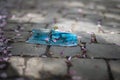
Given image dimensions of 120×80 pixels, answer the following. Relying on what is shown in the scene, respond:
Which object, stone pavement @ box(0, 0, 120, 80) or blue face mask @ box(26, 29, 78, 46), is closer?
stone pavement @ box(0, 0, 120, 80)

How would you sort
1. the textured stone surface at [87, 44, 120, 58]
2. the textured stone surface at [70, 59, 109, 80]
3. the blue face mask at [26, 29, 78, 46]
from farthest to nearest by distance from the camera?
the blue face mask at [26, 29, 78, 46] < the textured stone surface at [87, 44, 120, 58] < the textured stone surface at [70, 59, 109, 80]

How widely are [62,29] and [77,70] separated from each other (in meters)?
1.49

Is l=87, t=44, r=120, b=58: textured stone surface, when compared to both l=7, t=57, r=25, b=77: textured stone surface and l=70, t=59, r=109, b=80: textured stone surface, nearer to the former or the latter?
l=70, t=59, r=109, b=80: textured stone surface

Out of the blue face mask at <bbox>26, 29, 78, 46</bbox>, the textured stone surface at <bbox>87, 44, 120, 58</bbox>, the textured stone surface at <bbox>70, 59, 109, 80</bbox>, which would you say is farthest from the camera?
the blue face mask at <bbox>26, 29, 78, 46</bbox>

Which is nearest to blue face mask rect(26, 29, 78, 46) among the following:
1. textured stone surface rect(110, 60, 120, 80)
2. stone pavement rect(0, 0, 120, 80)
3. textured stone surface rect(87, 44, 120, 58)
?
stone pavement rect(0, 0, 120, 80)

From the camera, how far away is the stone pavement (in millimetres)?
2688

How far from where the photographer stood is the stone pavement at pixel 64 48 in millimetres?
2688

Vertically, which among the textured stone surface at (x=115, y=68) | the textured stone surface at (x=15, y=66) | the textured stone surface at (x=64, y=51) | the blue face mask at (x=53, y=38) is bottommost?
the textured stone surface at (x=115, y=68)

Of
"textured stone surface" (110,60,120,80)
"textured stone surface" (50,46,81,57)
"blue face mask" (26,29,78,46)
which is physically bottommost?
"textured stone surface" (110,60,120,80)

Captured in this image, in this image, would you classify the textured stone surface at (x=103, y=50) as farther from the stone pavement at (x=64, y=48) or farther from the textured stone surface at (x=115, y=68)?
the textured stone surface at (x=115, y=68)

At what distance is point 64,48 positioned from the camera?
3322mm

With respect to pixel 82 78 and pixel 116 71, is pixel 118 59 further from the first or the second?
pixel 82 78

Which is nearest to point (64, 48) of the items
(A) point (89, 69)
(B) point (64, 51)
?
(B) point (64, 51)

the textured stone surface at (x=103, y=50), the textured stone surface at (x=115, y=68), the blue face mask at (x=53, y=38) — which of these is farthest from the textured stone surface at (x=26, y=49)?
the textured stone surface at (x=115, y=68)
